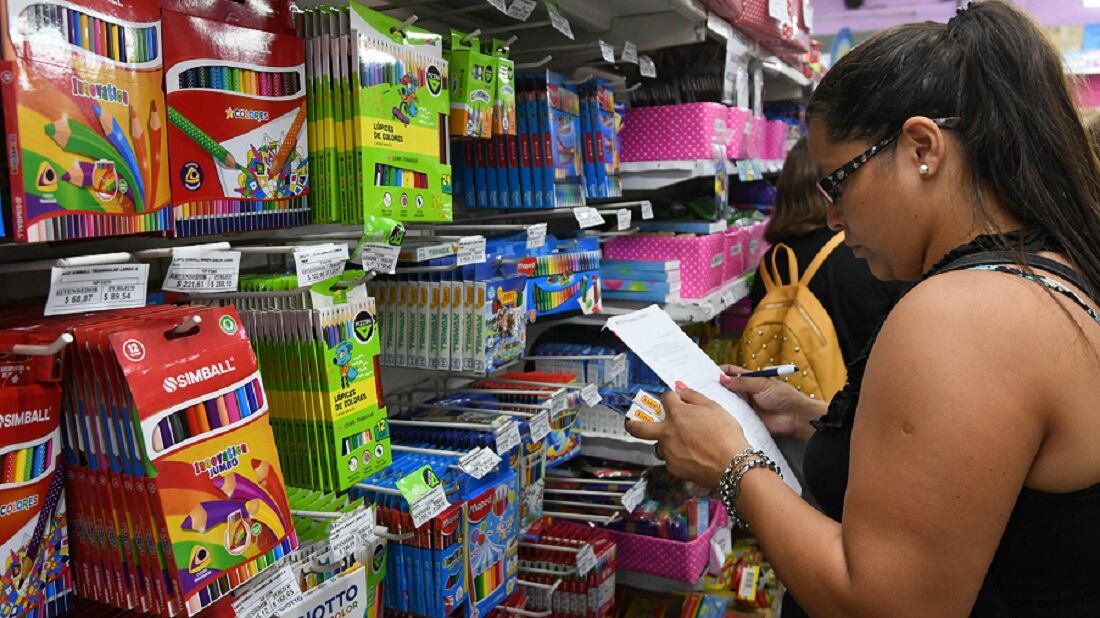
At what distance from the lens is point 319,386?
4.45 ft

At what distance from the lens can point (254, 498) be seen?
1.06 metres

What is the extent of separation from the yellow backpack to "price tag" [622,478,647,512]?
509mm

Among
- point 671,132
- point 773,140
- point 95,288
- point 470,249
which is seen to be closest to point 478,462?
point 470,249

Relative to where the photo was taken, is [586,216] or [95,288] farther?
[586,216]

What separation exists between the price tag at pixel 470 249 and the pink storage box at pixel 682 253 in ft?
3.94

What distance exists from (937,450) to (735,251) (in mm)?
2423

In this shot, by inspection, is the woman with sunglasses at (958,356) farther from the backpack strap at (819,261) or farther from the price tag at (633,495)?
the backpack strap at (819,261)

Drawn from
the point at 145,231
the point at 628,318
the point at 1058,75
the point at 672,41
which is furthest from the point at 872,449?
the point at 672,41

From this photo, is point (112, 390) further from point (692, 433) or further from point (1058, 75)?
point (1058, 75)

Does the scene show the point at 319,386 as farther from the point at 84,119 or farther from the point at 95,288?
the point at 84,119

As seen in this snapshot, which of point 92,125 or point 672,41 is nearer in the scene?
point 92,125

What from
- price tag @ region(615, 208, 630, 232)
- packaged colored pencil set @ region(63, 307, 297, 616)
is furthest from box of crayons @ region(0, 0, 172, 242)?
price tag @ region(615, 208, 630, 232)

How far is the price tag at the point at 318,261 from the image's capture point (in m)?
1.22

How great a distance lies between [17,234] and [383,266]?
0.59 metres
